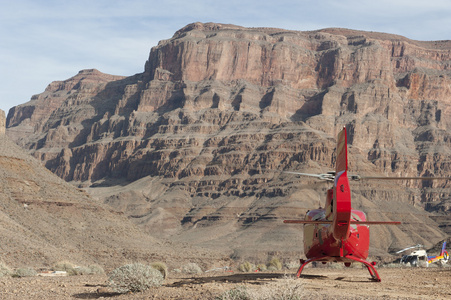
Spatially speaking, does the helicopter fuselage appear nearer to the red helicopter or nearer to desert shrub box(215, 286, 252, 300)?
the red helicopter

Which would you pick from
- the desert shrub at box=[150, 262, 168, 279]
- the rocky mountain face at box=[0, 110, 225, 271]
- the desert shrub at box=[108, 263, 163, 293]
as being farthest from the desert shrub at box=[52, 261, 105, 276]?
the desert shrub at box=[108, 263, 163, 293]

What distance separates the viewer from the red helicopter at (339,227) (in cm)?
2314

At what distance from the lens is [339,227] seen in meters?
23.5

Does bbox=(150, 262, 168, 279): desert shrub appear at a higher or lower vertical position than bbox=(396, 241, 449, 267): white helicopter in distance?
higher

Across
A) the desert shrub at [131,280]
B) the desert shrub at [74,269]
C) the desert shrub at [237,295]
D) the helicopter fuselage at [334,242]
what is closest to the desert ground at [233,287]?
the desert shrub at [131,280]

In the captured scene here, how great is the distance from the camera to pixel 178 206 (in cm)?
17712

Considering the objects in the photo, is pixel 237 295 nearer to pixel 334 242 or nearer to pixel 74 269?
pixel 334 242

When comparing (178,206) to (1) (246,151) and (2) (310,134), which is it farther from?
(2) (310,134)

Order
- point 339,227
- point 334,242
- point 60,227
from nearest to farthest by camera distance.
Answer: point 339,227 < point 334,242 < point 60,227

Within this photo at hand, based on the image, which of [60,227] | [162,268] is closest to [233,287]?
[162,268]

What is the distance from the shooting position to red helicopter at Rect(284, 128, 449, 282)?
75.9 feet

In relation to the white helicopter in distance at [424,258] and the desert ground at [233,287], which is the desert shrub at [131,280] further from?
the white helicopter in distance at [424,258]

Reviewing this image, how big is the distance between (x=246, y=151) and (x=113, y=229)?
385 ft

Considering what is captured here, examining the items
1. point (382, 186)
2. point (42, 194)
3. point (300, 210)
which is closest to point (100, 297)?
point (42, 194)
